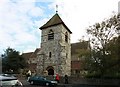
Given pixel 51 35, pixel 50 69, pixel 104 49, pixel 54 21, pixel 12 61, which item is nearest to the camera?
pixel 104 49

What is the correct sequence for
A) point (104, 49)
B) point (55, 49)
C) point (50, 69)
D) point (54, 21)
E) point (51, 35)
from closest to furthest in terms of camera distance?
point (104, 49), point (50, 69), point (55, 49), point (51, 35), point (54, 21)

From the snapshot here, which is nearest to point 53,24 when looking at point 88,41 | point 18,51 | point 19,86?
point 18,51

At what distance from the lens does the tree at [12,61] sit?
209ft

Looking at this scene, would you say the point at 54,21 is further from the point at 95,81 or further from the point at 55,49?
the point at 95,81

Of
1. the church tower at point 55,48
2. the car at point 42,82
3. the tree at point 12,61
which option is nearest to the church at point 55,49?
the church tower at point 55,48

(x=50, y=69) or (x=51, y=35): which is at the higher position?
(x=51, y=35)

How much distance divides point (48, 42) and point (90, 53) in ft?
80.9

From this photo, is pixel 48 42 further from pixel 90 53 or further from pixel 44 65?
pixel 90 53

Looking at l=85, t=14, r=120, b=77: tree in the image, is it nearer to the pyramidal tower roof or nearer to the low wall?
the low wall

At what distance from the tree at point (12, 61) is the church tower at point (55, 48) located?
7.52 meters

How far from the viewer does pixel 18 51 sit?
6644 cm

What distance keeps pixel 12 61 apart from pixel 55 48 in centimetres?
1325

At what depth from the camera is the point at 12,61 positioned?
212 ft

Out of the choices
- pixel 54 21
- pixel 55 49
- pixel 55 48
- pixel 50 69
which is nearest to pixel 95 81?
pixel 50 69
